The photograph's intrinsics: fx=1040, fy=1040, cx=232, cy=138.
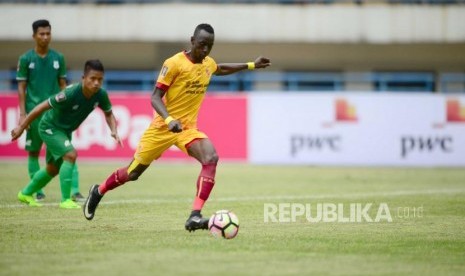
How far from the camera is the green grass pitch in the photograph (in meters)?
8.30

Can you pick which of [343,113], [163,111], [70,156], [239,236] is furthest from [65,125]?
[343,113]

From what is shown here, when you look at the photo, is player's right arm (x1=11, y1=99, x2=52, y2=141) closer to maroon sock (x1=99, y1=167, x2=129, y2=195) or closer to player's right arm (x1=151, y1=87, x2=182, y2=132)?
maroon sock (x1=99, y1=167, x2=129, y2=195)

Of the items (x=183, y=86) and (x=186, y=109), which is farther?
(x=186, y=109)

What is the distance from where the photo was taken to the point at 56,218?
39.9 feet

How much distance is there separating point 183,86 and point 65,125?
3.30 meters

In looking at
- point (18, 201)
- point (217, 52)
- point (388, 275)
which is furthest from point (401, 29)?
point (388, 275)

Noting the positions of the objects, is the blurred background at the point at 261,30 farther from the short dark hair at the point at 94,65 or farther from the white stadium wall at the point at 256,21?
the short dark hair at the point at 94,65

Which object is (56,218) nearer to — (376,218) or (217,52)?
(376,218)

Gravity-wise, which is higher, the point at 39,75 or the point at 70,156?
the point at 39,75

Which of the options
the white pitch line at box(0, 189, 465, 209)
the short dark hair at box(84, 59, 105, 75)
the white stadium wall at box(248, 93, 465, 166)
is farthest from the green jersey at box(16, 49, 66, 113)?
the white stadium wall at box(248, 93, 465, 166)

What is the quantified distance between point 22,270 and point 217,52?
28.8 meters

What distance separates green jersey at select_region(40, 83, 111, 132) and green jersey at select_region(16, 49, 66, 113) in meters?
1.43

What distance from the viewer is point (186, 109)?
11.0 metres

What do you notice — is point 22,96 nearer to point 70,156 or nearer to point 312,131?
point 70,156
